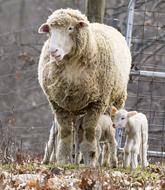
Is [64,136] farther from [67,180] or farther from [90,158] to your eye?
[67,180]

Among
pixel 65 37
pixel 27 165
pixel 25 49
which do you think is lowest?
pixel 27 165

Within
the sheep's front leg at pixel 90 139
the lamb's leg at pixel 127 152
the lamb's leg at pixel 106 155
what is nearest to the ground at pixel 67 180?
the sheep's front leg at pixel 90 139

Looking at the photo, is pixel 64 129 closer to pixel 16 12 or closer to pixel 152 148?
pixel 152 148

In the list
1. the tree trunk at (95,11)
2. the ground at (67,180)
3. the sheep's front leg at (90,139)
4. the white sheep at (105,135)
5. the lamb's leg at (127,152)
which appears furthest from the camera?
the tree trunk at (95,11)

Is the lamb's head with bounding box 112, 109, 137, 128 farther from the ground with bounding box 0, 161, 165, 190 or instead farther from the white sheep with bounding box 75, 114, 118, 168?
the ground with bounding box 0, 161, 165, 190

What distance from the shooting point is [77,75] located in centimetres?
1091

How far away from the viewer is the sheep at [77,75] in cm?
1067

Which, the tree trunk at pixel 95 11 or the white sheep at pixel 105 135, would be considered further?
the tree trunk at pixel 95 11

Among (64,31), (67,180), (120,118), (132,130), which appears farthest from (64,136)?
(67,180)

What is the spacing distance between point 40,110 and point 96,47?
1610 centimetres

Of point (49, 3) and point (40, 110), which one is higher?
point (49, 3)

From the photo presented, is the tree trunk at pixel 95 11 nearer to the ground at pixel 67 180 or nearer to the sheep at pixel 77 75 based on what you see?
the sheep at pixel 77 75

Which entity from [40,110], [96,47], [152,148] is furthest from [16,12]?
[96,47]

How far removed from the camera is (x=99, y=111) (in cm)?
1111
